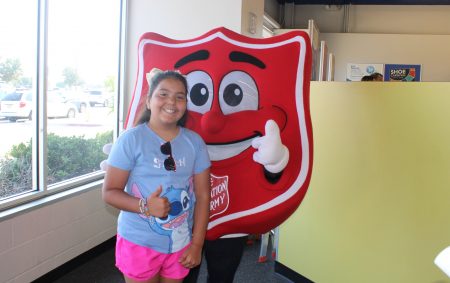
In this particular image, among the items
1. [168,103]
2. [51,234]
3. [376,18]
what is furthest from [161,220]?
[376,18]

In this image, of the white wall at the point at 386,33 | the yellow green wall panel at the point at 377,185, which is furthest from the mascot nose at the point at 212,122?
the white wall at the point at 386,33

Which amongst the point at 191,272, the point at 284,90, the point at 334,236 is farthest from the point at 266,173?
the point at 334,236

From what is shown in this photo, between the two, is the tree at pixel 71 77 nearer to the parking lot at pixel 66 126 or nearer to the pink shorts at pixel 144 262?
the parking lot at pixel 66 126

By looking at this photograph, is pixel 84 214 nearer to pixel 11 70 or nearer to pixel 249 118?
pixel 11 70

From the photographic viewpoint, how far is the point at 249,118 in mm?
1550

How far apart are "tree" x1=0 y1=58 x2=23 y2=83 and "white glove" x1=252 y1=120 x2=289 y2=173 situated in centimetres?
152

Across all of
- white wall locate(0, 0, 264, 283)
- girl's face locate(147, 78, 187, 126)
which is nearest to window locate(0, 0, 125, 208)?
white wall locate(0, 0, 264, 283)

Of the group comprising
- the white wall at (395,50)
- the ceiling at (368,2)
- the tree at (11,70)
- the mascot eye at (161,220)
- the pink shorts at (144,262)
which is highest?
the ceiling at (368,2)

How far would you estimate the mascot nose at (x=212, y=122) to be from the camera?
59.9 inches

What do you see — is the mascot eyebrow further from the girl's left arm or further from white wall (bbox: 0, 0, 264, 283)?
white wall (bbox: 0, 0, 264, 283)

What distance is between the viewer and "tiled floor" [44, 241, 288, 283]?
2.62 m

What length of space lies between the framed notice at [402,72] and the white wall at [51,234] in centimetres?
514

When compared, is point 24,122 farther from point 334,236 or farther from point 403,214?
point 403,214

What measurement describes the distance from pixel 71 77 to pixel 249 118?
1.74 m
